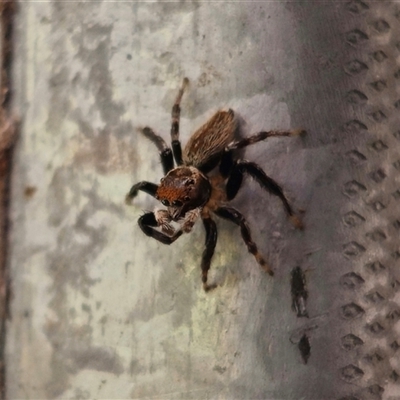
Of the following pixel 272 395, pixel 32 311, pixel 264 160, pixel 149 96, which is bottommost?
pixel 272 395

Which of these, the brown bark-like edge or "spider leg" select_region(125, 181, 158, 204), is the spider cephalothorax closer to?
"spider leg" select_region(125, 181, 158, 204)

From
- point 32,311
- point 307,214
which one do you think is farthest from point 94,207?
point 307,214

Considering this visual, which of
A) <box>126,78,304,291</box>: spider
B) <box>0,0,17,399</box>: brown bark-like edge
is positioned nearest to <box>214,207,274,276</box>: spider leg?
<box>126,78,304,291</box>: spider

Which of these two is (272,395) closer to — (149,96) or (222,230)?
(222,230)

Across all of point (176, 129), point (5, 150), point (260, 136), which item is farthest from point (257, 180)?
point (5, 150)

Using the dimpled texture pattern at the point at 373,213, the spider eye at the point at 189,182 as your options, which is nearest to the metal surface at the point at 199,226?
the dimpled texture pattern at the point at 373,213

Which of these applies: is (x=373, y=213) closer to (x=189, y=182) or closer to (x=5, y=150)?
(x=189, y=182)
